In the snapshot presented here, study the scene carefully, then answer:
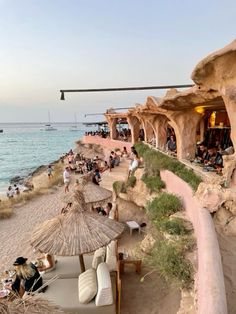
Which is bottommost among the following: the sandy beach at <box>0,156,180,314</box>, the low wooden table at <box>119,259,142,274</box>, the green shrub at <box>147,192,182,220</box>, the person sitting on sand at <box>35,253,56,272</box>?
the sandy beach at <box>0,156,180,314</box>

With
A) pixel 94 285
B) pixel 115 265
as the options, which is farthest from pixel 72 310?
pixel 115 265

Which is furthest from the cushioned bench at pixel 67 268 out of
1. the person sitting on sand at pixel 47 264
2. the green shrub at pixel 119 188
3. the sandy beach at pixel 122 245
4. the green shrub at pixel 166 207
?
the green shrub at pixel 119 188

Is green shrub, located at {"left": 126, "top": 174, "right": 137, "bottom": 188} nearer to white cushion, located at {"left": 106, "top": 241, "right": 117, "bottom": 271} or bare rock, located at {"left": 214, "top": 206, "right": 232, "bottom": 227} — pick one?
white cushion, located at {"left": 106, "top": 241, "right": 117, "bottom": 271}

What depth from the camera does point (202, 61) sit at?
588cm

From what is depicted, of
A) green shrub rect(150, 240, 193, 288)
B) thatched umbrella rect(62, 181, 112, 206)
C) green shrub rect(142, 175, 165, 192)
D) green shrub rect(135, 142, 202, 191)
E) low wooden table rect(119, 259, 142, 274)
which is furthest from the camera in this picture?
green shrub rect(142, 175, 165, 192)

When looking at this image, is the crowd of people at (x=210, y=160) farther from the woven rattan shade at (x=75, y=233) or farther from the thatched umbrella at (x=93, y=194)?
the woven rattan shade at (x=75, y=233)

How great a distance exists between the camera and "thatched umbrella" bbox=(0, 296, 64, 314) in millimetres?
3080

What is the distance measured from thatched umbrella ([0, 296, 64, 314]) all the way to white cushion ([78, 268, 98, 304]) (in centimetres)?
196

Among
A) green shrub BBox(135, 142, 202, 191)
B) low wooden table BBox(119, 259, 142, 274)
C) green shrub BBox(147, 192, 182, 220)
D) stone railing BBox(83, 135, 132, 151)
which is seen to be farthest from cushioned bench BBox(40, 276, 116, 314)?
stone railing BBox(83, 135, 132, 151)

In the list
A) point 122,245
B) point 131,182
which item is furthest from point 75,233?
point 131,182

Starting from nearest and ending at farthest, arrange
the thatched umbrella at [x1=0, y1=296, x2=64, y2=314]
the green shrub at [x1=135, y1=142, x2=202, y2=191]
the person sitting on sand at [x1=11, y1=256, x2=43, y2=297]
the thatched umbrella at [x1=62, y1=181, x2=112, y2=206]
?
the thatched umbrella at [x1=0, y1=296, x2=64, y2=314]
the person sitting on sand at [x1=11, y1=256, x2=43, y2=297]
the green shrub at [x1=135, y1=142, x2=202, y2=191]
the thatched umbrella at [x1=62, y1=181, x2=112, y2=206]

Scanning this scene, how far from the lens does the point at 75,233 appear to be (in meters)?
5.99

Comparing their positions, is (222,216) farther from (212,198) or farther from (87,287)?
(87,287)

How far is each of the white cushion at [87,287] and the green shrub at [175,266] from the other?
4.59ft
